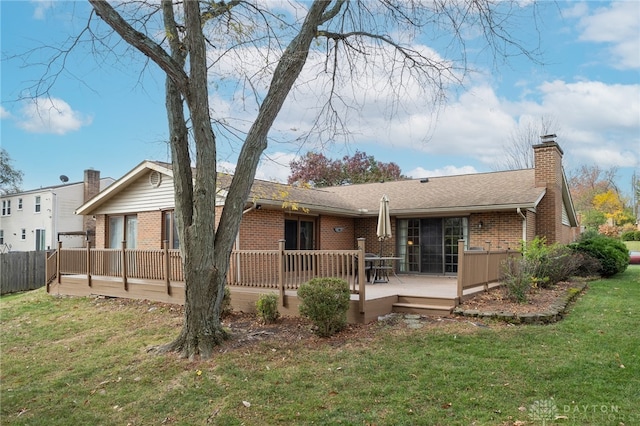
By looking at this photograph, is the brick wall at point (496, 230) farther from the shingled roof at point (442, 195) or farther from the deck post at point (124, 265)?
the deck post at point (124, 265)

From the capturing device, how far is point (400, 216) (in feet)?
48.0

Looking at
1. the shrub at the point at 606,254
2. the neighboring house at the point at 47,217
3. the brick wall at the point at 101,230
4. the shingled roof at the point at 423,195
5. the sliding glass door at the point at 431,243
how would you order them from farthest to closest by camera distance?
the neighboring house at the point at 47,217
the brick wall at the point at 101,230
the sliding glass door at the point at 431,243
the shrub at the point at 606,254
the shingled roof at the point at 423,195

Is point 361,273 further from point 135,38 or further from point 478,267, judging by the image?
point 135,38

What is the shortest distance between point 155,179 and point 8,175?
2904 cm

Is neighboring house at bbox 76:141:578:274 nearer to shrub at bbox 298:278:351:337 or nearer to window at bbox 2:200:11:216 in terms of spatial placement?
shrub at bbox 298:278:351:337

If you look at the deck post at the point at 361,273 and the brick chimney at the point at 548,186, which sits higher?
the brick chimney at the point at 548,186

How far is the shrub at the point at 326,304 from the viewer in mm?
6852

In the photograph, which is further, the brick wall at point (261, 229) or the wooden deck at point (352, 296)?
the brick wall at point (261, 229)

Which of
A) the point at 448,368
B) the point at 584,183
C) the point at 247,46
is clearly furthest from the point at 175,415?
the point at 584,183

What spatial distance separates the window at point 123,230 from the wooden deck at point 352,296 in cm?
203

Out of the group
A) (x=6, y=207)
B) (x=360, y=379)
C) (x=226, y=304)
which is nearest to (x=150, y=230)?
(x=226, y=304)

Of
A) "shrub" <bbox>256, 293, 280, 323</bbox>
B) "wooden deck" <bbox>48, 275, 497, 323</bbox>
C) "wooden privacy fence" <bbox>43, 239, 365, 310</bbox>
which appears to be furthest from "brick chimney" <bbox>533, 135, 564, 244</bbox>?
"shrub" <bbox>256, 293, 280, 323</bbox>

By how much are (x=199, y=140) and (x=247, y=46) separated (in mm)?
2384

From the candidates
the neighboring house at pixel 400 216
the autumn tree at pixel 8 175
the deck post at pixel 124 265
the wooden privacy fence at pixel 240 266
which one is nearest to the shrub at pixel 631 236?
the neighboring house at pixel 400 216
